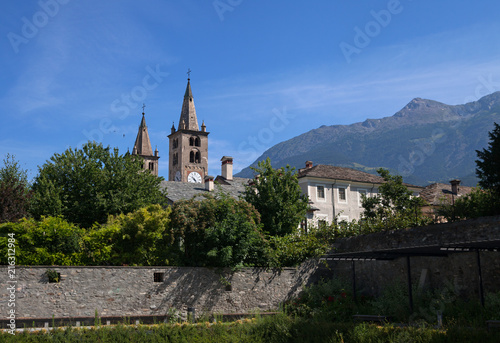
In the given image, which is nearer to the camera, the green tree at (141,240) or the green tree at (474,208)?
the green tree at (474,208)

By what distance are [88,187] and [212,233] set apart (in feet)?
40.2

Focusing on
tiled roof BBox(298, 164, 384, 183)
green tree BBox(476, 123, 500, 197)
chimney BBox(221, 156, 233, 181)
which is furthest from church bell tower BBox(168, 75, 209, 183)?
green tree BBox(476, 123, 500, 197)

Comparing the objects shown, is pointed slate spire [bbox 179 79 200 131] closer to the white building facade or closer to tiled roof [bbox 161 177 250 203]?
tiled roof [bbox 161 177 250 203]

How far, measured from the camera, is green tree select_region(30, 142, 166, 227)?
32.0 meters

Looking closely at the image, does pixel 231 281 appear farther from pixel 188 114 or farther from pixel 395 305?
pixel 188 114

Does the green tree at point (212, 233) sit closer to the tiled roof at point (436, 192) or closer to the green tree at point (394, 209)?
the green tree at point (394, 209)

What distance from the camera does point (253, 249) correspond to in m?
26.3

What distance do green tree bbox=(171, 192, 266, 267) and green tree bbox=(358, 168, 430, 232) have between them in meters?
6.41

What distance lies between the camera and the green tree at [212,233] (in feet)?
81.2

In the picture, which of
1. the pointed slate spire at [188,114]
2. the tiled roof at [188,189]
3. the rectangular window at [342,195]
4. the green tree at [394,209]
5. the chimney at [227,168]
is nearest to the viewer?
the green tree at [394,209]

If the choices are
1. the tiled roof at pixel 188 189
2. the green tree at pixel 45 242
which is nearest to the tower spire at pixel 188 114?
the tiled roof at pixel 188 189

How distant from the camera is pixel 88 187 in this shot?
3300cm

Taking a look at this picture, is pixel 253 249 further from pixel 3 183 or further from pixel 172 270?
pixel 3 183

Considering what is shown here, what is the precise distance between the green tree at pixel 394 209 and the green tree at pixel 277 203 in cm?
469
